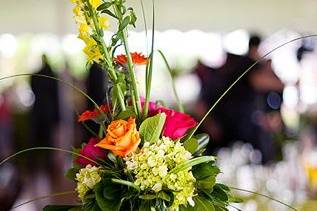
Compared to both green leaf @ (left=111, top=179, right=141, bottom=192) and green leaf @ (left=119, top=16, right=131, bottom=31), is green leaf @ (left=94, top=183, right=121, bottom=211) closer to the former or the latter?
green leaf @ (left=111, top=179, right=141, bottom=192)

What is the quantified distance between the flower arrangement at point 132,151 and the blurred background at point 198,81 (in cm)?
244

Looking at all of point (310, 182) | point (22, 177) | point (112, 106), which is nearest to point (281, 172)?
point (310, 182)

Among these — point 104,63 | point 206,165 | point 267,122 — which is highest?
point 104,63

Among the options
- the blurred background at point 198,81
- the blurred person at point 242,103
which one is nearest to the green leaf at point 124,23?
the blurred background at point 198,81

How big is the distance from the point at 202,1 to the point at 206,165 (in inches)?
172

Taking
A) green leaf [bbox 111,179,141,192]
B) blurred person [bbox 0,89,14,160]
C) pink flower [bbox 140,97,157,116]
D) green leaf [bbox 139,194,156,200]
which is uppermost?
pink flower [bbox 140,97,157,116]

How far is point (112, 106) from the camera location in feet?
3.23

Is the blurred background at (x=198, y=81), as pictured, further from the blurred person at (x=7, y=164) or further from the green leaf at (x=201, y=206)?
the green leaf at (x=201, y=206)

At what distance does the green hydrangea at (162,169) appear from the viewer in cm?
89

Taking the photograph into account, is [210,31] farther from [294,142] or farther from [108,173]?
[108,173]

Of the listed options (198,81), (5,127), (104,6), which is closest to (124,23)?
(104,6)

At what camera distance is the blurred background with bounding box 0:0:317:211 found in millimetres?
4020

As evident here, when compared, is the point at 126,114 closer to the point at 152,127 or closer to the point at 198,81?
the point at 152,127

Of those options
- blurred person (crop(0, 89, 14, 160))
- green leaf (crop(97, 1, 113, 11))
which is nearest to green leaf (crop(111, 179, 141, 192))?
green leaf (crop(97, 1, 113, 11))
